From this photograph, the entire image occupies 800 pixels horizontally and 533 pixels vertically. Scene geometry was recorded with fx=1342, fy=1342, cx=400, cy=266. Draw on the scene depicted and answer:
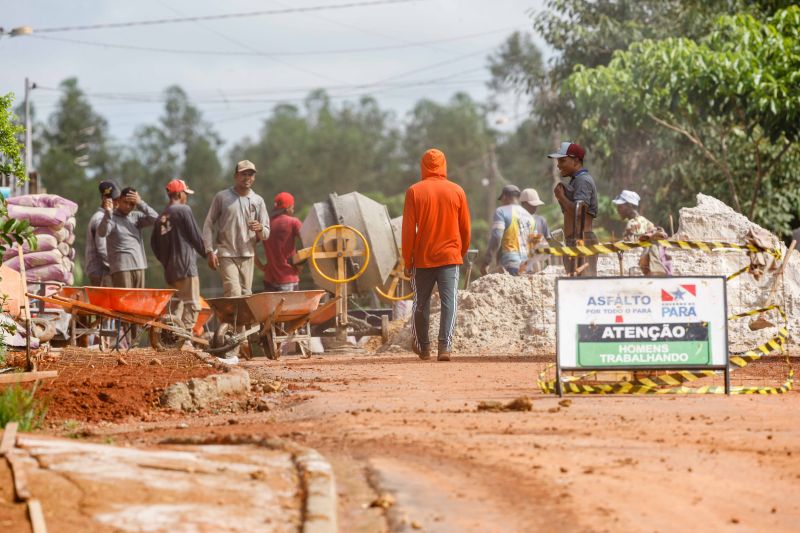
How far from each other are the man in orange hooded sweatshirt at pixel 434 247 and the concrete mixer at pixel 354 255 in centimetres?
404

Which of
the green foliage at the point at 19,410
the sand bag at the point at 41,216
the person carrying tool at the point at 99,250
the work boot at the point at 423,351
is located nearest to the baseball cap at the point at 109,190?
the person carrying tool at the point at 99,250

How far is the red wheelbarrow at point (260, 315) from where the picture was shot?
16.0 metres

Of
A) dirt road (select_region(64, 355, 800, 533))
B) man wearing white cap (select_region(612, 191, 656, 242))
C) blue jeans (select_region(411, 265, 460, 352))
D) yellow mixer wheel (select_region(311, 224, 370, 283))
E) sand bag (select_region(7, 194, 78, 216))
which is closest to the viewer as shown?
dirt road (select_region(64, 355, 800, 533))

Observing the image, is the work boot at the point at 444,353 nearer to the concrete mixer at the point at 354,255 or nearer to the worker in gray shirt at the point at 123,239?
the concrete mixer at the point at 354,255

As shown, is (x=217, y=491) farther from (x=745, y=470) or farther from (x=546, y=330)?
(x=546, y=330)

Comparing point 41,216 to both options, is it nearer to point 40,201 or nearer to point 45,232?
point 45,232

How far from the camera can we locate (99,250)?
18.8 m

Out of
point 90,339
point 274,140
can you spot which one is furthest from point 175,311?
point 274,140

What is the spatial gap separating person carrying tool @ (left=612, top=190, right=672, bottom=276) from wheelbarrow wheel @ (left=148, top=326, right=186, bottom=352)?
6.03 m

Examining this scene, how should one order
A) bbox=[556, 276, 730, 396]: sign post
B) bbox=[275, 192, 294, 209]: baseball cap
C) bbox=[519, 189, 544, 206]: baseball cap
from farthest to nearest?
bbox=[519, 189, 544, 206]: baseball cap < bbox=[275, 192, 294, 209]: baseball cap < bbox=[556, 276, 730, 396]: sign post

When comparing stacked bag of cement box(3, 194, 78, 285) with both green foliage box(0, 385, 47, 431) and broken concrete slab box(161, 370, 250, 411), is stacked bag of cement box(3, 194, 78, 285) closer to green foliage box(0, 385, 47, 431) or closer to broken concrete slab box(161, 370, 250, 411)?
broken concrete slab box(161, 370, 250, 411)

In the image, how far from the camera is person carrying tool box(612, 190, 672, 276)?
1460 cm

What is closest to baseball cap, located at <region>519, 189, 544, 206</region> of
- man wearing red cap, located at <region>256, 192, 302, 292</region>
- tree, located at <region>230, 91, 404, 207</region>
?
man wearing red cap, located at <region>256, 192, 302, 292</region>

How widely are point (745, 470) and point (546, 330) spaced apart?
11703 mm
